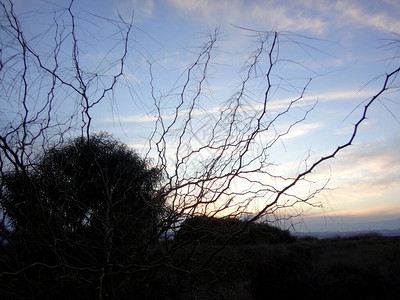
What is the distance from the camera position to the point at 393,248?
11750 mm

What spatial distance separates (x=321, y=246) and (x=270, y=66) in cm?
1568

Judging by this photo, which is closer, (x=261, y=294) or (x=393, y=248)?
(x=261, y=294)

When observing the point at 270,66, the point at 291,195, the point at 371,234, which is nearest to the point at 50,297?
the point at 291,195

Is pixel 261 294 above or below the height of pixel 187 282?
below

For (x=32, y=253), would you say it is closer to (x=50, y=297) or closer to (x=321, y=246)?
(x=50, y=297)

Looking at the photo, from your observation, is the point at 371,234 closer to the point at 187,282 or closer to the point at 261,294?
the point at 261,294

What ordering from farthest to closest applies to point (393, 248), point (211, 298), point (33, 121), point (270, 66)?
point (393, 248), point (211, 298), point (33, 121), point (270, 66)

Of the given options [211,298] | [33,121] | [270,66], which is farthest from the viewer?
[211,298]

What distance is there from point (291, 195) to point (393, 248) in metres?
12.8

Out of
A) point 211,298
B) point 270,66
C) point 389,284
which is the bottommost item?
point 389,284

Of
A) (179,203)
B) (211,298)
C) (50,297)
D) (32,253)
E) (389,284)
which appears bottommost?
(389,284)

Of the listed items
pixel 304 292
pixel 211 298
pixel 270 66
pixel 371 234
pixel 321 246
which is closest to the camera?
pixel 270 66

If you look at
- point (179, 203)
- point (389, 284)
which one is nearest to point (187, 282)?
point (179, 203)

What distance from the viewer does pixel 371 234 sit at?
18953 millimetres
